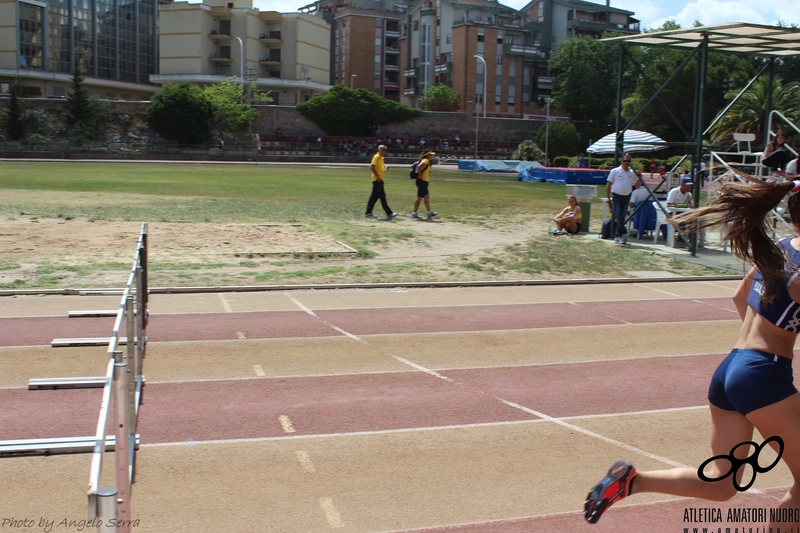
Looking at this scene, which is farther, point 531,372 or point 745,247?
point 531,372

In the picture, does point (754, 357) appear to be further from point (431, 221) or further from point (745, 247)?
point (431, 221)

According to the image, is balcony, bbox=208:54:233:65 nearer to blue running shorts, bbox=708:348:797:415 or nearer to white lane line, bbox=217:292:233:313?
white lane line, bbox=217:292:233:313

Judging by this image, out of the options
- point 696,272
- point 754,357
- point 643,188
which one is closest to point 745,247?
point 754,357

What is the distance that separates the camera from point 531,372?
790 cm

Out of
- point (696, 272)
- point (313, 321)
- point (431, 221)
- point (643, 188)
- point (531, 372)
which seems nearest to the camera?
point (531, 372)

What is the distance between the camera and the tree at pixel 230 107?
260 ft

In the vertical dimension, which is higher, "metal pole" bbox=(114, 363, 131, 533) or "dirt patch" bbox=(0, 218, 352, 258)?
"metal pole" bbox=(114, 363, 131, 533)

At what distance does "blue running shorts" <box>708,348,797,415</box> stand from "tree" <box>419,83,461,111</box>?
95576mm

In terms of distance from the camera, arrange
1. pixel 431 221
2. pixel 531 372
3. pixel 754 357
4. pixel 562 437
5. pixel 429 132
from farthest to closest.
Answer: pixel 429 132, pixel 431 221, pixel 531 372, pixel 562 437, pixel 754 357

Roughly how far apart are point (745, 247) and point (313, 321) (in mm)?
6865

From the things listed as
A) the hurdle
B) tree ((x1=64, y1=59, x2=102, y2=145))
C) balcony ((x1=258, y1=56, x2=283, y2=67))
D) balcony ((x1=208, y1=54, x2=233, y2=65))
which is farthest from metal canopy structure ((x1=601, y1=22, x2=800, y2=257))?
balcony ((x1=258, y1=56, x2=283, y2=67))

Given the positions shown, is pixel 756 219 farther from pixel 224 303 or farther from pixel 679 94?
pixel 679 94

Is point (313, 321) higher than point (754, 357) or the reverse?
the reverse

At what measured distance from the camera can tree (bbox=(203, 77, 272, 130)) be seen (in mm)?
79375
